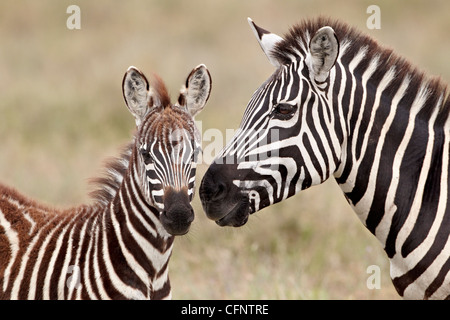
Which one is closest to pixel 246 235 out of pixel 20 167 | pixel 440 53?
pixel 20 167

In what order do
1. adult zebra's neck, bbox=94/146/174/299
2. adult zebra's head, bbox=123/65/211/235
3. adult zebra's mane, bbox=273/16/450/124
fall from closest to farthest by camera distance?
adult zebra's mane, bbox=273/16/450/124 < adult zebra's head, bbox=123/65/211/235 < adult zebra's neck, bbox=94/146/174/299

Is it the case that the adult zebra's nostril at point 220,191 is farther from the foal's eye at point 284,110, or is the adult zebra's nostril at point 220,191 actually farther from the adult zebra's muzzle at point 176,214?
the foal's eye at point 284,110

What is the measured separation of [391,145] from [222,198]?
1.31m

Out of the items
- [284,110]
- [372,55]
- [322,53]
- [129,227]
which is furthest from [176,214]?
[372,55]

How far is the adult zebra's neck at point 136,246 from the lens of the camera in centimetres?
583

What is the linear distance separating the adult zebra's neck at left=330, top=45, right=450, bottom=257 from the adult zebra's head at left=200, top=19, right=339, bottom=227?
5.5 inches

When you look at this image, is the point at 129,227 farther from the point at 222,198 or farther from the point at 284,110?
the point at 284,110

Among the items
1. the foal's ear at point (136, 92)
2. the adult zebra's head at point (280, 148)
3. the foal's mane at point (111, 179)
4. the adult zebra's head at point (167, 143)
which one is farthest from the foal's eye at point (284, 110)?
the foal's mane at point (111, 179)

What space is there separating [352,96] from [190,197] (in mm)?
1483

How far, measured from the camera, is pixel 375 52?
5.43 m

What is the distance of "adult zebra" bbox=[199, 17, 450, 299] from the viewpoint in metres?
5.20

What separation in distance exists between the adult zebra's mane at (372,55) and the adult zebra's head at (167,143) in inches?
37.9

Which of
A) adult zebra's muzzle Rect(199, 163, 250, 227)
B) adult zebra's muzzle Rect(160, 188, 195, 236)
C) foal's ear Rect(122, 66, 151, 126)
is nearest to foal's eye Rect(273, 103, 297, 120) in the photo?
adult zebra's muzzle Rect(199, 163, 250, 227)

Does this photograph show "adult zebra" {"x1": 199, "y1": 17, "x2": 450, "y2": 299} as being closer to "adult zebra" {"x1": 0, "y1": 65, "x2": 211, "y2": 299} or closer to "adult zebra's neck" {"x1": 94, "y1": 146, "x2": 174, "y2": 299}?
"adult zebra" {"x1": 0, "y1": 65, "x2": 211, "y2": 299}
